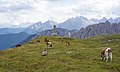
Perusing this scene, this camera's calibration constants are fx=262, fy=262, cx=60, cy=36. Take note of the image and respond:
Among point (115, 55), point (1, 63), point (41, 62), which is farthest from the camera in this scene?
point (115, 55)

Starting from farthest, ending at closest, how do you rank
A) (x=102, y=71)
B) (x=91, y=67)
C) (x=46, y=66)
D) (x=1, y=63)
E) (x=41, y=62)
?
(x=1, y=63) < (x=41, y=62) < (x=46, y=66) < (x=91, y=67) < (x=102, y=71)

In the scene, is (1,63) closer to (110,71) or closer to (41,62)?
(41,62)

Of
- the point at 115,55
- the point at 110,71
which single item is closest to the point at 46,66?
the point at 110,71

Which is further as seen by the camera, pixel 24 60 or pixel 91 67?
pixel 24 60

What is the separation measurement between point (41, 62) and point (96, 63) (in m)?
9.19

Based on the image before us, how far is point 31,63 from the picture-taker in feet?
146

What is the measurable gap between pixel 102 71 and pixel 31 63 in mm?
13604

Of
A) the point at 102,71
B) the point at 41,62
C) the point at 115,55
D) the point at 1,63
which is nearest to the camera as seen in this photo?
the point at 102,71

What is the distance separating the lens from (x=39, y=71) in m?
38.6

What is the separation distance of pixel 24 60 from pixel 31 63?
3.49m

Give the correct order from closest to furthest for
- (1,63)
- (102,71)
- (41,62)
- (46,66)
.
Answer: (102,71)
(46,66)
(41,62)
(1,63)

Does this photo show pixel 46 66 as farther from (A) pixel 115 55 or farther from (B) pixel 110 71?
(A) pixel 115 55

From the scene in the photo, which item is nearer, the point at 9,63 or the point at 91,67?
the point at 91,67

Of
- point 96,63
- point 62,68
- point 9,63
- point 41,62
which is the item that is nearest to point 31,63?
point 41,62
